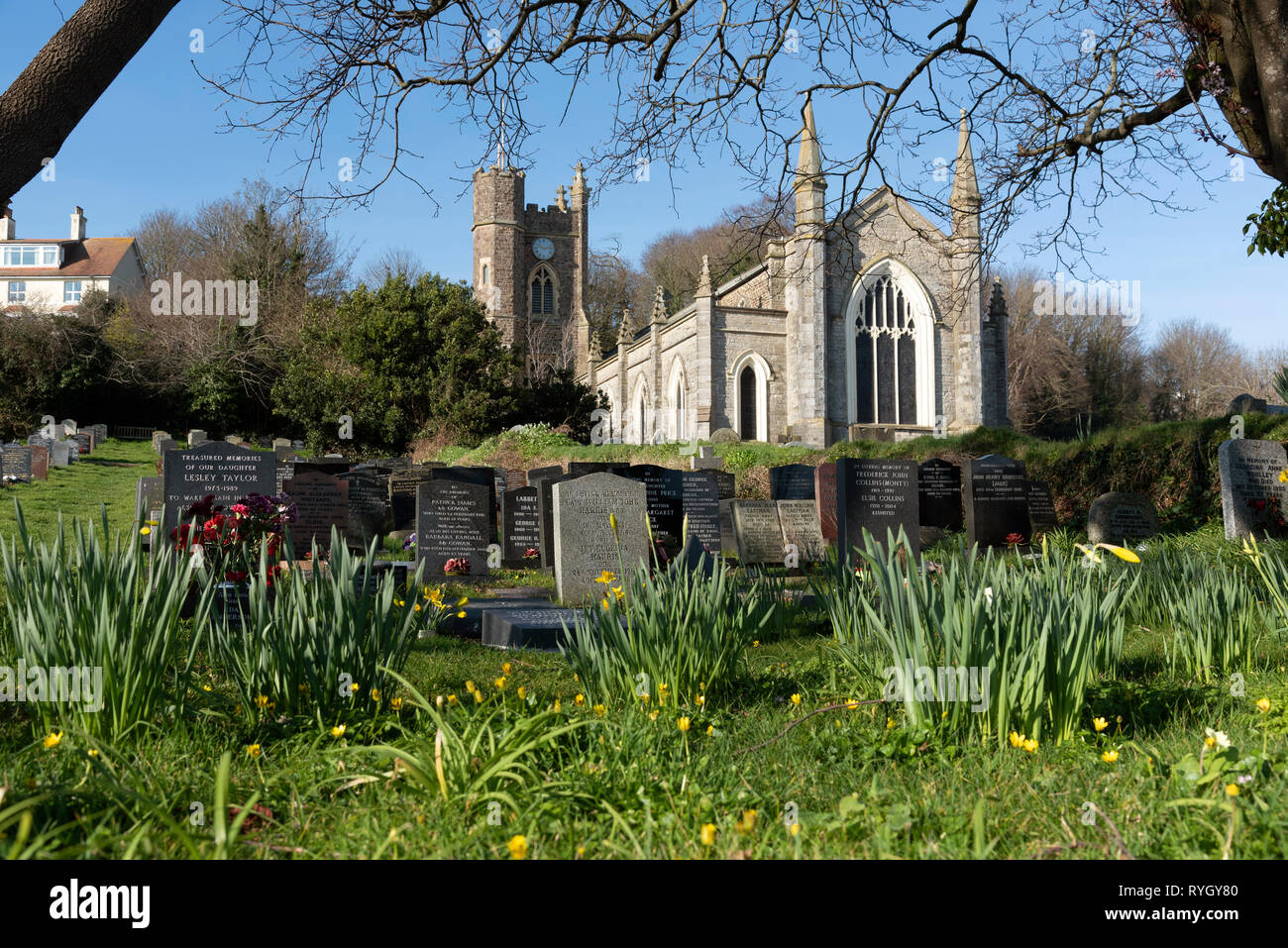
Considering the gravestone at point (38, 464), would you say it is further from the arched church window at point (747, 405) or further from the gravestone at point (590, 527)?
the arched church window at point (747, 405)

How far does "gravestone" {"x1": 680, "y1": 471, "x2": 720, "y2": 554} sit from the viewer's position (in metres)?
10.8

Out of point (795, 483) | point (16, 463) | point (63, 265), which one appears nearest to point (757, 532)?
point (795, 483)

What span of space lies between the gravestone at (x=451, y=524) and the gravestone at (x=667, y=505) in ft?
6.43

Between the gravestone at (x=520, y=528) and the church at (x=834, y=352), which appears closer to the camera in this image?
the gravestone at (x=520, y=528)

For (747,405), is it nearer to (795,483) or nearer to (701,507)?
(795,483)

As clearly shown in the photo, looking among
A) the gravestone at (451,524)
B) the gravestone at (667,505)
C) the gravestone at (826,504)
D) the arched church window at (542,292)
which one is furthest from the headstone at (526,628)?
the arched church window at (542,292)

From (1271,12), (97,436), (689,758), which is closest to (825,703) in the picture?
(689,758)

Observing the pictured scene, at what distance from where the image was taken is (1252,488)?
34.8 ft

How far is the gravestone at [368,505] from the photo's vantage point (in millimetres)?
12362

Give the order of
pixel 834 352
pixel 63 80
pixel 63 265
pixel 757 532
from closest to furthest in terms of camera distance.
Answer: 1. pixel 63 80
2. pixel 757 532
3. pixel 834 352
4. pixel 63 265

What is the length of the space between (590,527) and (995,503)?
6.55 metres

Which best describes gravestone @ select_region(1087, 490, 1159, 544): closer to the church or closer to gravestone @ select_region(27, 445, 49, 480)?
the church

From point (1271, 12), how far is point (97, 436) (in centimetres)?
3241
